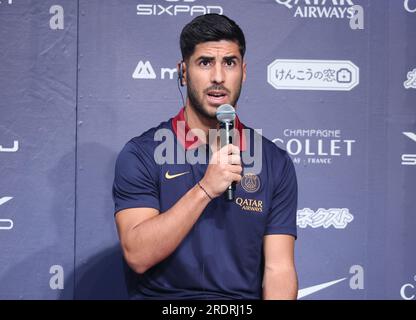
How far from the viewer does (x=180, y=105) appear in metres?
3.04

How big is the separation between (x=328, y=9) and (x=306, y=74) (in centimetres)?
33

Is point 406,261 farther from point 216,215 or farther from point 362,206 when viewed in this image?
point 216,215

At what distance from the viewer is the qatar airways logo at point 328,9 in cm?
309

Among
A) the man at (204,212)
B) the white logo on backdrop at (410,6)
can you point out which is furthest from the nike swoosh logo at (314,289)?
the white logo on backdrop at (410,6)

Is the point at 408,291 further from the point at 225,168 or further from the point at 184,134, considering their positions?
the point at 225,168

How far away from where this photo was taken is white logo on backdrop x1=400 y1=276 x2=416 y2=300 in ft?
10.1

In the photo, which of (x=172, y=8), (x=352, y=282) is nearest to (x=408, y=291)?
(x=352, y=282)

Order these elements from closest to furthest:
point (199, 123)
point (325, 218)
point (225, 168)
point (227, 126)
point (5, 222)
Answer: point (225, 168), point (227, 126), point (199, 123), point (5, 222), point (325, 218)

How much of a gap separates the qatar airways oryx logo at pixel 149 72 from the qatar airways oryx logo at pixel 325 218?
88 centimetres

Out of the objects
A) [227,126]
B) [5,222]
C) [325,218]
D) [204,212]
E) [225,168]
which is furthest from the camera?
[325,218]

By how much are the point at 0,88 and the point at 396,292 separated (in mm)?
2067

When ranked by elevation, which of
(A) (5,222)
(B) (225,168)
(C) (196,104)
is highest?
(C) (196,104)

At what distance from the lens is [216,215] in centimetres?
220

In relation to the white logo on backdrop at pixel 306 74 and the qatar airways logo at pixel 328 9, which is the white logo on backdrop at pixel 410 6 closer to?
the qatar airways logo at pixel 328 9
